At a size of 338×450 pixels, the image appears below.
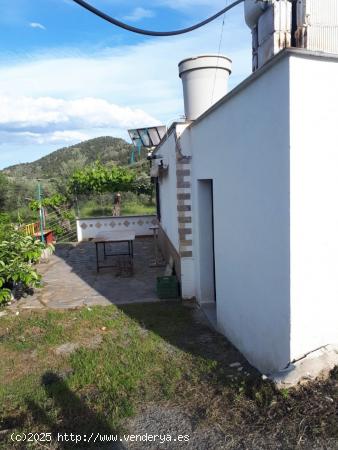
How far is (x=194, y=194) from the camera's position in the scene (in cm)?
685

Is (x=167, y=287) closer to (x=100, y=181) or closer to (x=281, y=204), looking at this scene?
(x=281, y=204)

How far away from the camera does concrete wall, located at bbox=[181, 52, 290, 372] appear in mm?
3279

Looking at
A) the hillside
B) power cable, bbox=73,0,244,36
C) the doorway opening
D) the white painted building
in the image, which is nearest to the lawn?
the white painted building

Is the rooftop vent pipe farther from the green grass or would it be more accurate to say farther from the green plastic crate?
the green grass

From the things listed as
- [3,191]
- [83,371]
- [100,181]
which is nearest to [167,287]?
[83,371]

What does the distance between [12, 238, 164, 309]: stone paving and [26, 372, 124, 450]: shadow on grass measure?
3398mm

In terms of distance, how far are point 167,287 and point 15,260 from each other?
3.03 meters

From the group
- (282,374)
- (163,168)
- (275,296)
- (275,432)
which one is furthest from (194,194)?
(275,432)

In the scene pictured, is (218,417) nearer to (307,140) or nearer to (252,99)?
(307,140)

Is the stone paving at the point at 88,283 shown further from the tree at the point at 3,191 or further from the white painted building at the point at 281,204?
the tree at the point at 3,191

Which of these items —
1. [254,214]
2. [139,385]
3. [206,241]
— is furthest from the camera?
[206,241]

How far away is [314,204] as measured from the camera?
319cm

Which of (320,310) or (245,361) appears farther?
(245,361)

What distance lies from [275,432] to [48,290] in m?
6.59
